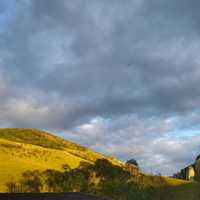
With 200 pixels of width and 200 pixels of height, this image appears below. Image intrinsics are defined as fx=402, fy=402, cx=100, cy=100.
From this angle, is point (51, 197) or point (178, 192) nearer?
point (51, 197)

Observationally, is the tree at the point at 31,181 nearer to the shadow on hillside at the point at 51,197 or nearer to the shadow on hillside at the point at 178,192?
the shadow on hillside at the point at 178,192

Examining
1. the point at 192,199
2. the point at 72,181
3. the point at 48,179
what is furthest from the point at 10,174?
the point at 192,199

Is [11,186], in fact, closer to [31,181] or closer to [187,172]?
[31,181]

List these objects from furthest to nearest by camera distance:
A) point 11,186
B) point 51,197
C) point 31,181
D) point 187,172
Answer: point 187,172, point 31,181, point 11,186, point 51,197

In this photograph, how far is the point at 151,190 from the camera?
44156mm

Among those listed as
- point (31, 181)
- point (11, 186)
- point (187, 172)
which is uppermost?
point (187, 172)

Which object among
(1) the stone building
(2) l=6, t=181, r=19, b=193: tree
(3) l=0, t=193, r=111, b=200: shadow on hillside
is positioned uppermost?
(1) the stone building

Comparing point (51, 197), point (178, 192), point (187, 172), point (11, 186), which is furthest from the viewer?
point (187, 172)

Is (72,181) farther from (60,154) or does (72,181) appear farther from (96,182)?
(60,154)

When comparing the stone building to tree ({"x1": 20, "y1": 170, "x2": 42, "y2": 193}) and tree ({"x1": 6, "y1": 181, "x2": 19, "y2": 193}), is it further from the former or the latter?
tree ({"x1": 6, "y1": 181, "x2": 19, "y2": 193})

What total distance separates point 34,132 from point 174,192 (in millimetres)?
72930

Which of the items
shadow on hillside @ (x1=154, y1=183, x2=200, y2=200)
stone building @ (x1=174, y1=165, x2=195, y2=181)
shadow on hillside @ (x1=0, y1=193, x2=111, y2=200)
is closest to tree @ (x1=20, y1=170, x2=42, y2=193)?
shadow on hillside @ (x1=154, y1=183, x2=200, y2=200)

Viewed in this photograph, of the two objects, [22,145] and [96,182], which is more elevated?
[22,145]

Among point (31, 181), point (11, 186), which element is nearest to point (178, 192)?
point (31, 181)
